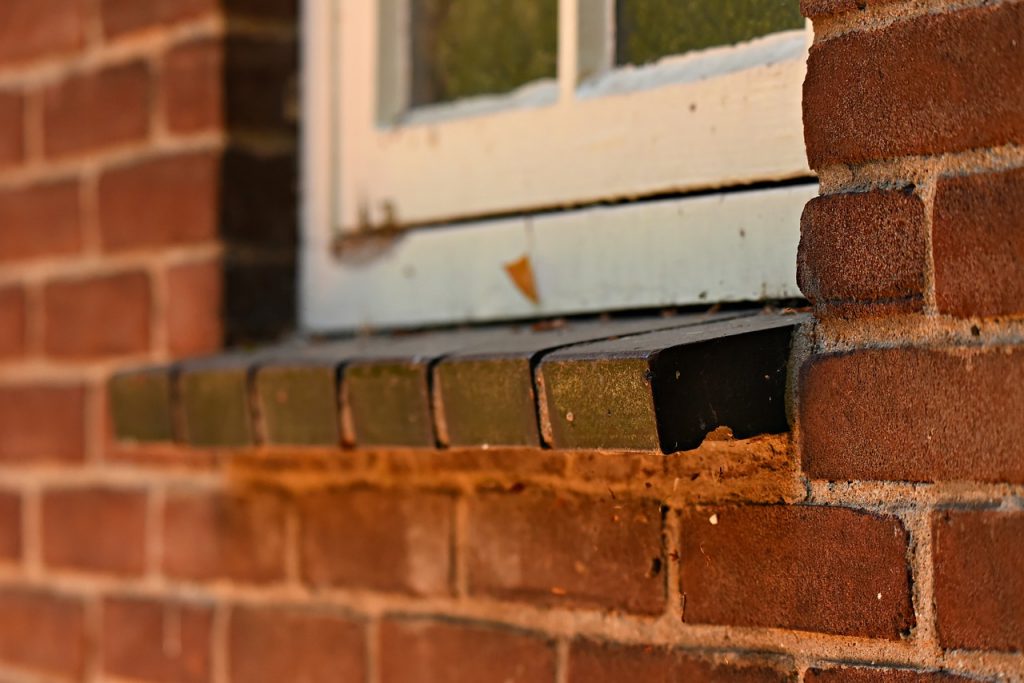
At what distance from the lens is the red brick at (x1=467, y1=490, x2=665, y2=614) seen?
1.31 m

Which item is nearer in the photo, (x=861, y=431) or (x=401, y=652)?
(x=861, y=431)

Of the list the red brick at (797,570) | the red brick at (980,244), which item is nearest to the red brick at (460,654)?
the red brick at (797,570)

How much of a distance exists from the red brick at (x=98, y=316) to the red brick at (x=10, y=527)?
242mm

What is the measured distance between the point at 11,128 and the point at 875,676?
1.59 metres

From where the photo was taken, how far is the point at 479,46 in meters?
1.69

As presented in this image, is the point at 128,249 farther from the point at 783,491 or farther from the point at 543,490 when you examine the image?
the point at 783,491

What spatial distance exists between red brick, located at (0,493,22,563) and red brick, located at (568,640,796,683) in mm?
1041

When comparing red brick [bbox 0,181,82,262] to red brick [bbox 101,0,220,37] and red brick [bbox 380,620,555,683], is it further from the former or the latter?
red brick [bbox 380,620,555,683]

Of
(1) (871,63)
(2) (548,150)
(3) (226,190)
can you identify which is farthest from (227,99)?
(1) (871,63)

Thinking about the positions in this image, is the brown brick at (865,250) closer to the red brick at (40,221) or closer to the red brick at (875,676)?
the red brick at (875,676)

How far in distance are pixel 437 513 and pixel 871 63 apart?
27.7 inches

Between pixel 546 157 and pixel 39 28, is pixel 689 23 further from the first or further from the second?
pixel 39 28

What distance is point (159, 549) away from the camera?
181 cm

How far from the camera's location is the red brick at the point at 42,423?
1.93 meters
